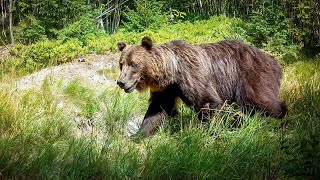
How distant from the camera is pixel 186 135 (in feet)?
15.8

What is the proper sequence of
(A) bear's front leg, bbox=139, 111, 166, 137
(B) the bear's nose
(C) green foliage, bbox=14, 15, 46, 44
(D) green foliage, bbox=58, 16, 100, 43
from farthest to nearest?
(C) green foliage, bbox=14, 15, 46, 44
(D) green foliage, bbox=58, 16, 100, 43
(A) bear's front leg, bbox=139, 111, 166, 137
(B) the bear's nose

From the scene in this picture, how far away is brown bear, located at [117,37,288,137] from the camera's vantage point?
557 centimetres

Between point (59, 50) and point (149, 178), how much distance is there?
8584 mm

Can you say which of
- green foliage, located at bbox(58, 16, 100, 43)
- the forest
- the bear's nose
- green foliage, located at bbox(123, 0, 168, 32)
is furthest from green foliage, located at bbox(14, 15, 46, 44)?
the bear's nose

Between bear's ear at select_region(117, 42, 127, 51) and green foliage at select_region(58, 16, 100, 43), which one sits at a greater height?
bear's ear at select_region(117, 42, 127, 51)

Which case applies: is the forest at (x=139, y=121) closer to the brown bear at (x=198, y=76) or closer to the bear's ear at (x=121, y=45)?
Answer: the brown bear at (x=198, y=76)

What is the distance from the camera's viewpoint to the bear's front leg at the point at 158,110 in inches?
230

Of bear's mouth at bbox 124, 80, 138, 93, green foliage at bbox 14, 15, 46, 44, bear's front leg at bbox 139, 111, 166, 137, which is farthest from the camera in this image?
green foliage at bbox 14, 15, 46, 44

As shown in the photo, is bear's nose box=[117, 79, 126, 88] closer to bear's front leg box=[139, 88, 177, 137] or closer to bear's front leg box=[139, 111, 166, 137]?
bear's front leg box=[139, 88, 177, 137]

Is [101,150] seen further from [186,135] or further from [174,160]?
[186,135]

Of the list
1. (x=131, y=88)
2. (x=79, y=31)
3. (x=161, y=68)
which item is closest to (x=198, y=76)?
(x=161, y=68)

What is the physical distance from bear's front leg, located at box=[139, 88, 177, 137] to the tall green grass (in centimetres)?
15

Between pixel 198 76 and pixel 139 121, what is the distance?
1.64 meters

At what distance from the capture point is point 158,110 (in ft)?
19.6
